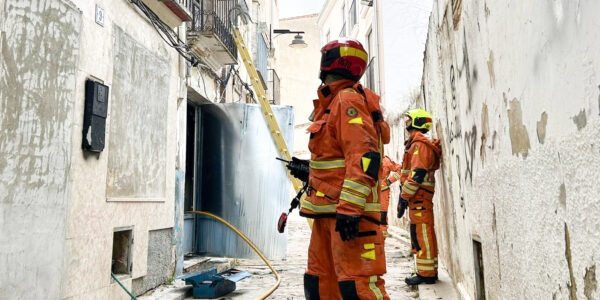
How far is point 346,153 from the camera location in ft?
9.43

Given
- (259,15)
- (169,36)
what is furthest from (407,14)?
(169,36)

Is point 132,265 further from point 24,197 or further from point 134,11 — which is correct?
point 134,11

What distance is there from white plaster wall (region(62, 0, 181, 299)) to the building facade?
0.01 meters

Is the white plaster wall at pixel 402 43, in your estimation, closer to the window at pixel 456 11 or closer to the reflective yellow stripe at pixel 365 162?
the window at pixel 456 11

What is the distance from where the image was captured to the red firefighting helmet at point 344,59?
317 cm

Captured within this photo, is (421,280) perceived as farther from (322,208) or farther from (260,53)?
(260,53)

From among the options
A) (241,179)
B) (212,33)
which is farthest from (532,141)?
(241,179)

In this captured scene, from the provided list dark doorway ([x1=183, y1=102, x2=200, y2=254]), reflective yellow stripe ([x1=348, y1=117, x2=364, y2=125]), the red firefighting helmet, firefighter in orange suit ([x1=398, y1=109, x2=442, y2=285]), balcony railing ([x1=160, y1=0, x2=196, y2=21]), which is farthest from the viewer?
dark doorway ([x1=183, y1=102, x2=200, y2=254])

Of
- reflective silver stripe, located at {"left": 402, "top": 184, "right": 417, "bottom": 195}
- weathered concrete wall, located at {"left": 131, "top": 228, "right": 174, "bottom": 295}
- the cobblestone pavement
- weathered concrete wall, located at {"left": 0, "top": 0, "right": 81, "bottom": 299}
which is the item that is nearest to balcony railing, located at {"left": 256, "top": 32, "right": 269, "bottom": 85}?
the cobblestone pavement

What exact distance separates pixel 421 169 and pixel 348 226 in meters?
2.14

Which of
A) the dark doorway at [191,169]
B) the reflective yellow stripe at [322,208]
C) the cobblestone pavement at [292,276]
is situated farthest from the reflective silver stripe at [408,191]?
the dark doorway at [191,169]

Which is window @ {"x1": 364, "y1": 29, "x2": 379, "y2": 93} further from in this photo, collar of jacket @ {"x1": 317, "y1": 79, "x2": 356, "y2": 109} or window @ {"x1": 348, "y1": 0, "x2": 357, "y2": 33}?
collar of jacket @ {"x1": 317, "y1": 79, "x2": 356, "y2": 109}

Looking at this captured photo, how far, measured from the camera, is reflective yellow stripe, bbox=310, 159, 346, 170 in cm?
301

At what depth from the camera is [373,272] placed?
271 centimetres
